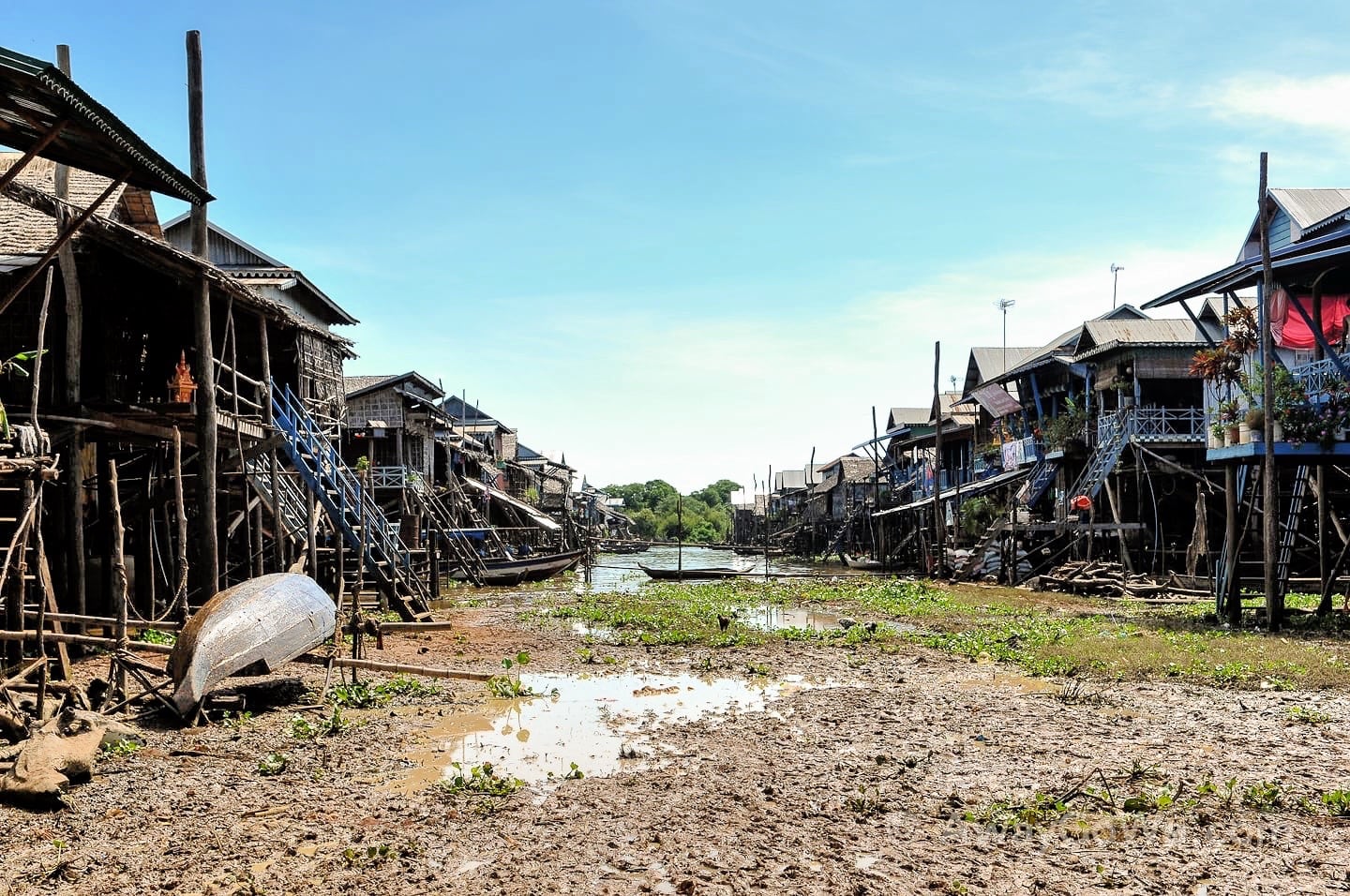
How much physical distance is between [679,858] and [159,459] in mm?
13632

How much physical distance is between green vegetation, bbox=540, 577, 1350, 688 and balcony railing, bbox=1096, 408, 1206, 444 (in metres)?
5.92

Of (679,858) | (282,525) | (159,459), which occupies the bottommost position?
(679,858)

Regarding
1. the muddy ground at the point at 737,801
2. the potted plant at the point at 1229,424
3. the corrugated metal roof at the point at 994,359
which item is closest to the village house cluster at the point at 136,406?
the muddy ground at the point at 737,801

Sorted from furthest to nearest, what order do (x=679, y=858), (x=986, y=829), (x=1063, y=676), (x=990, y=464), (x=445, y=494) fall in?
(x=990, y=464), (x=445, y=494), (x=1063, y=676), (x=986, y=829), (x=679, y=858)

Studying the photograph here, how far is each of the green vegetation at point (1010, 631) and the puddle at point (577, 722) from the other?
3.87m

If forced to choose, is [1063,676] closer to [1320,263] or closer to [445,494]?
[1320,263]

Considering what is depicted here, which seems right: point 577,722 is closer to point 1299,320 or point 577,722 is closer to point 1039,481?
point 1299,320

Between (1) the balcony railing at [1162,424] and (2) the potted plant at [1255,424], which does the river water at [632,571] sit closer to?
(1) the balcony railing at [1162,424]

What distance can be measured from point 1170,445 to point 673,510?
2878 inches

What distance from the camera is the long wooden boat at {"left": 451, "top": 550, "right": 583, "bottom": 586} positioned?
32188 mm

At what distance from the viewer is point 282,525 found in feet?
59.6

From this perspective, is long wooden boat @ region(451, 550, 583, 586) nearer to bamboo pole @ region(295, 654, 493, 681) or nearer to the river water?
the river water

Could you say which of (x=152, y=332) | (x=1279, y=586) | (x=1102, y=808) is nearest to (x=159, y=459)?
(x=152, y=332)

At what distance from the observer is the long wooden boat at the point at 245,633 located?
10195 mm
